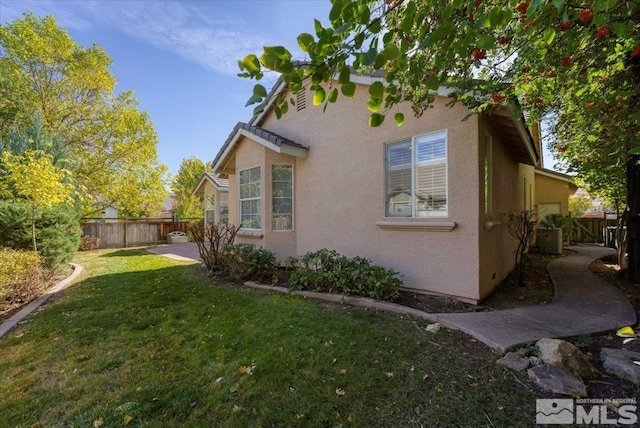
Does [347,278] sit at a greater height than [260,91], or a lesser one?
lesser

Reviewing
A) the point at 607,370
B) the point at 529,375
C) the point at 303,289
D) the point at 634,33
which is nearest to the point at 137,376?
the point at 303,289

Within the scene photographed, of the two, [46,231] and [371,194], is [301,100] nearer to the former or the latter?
[371,194]

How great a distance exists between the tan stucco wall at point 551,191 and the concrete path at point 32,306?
19.3m

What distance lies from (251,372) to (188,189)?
27129 mm

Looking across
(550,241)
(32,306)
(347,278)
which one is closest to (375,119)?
(347,278)

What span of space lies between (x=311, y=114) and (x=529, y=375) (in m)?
7.18

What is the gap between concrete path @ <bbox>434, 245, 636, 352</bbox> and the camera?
3.77 metres

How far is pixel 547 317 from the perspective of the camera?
14.7 ft

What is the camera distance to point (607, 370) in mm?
2971

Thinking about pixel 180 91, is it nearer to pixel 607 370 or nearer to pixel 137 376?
pixel 137 376

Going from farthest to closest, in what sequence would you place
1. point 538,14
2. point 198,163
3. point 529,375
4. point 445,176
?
1. point 198,163
2. point 445,176
3. point 529,375
4. point 538,14
